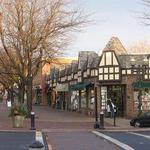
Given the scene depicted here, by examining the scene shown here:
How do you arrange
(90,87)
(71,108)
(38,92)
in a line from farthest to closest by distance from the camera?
(38,92) → (71,108) → (90,87)

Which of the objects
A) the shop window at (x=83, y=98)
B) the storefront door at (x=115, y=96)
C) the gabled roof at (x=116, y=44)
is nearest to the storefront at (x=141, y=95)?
the storefront door at (x=115, y=96)

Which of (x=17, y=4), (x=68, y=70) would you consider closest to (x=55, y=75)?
(x=68, y=70)

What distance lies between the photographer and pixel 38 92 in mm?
98000

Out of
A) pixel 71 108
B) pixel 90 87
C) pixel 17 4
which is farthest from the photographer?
pixel 71 108

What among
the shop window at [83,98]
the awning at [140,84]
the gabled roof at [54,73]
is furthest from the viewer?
the gabled roof at [54,73]

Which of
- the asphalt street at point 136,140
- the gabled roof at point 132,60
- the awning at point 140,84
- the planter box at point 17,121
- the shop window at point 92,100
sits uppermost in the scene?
the gabled roof at point 132,60

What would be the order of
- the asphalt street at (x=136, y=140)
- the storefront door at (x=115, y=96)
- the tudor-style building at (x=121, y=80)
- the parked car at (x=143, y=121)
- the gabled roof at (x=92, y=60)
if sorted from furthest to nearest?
the gabled roof at (x=92, y=60) < the storefront door at (x=115, y=96) < the tudor-style building at (x=121, y=80) < the parked car at (x=143, y=121) < the asphalt street at (x=136, y=140)

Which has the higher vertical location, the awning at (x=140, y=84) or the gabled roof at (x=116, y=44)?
the gabled roof at (x=116, y=44)

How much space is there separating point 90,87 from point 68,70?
13780 mm

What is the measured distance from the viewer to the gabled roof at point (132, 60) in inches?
1834

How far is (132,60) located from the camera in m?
46.8

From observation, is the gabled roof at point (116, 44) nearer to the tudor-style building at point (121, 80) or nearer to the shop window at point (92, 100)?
the tudor-style building at point (121, 80)

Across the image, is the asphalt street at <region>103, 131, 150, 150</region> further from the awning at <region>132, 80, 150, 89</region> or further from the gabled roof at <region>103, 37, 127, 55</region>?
the gabled roof at <region>103, 37, 127, 55</region>

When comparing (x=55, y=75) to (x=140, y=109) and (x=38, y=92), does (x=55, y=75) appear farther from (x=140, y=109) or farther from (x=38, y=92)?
(x=140, y=109)
